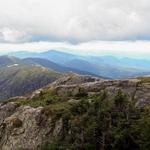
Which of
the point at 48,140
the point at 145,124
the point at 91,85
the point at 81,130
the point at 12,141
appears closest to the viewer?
the point at 145,124

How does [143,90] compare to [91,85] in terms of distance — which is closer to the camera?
[143,90]

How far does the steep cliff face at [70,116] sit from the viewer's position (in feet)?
257

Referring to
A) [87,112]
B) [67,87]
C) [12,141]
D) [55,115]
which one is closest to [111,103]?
[87,112]

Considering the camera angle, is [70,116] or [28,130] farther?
[28,130]

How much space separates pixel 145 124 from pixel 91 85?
45.4m

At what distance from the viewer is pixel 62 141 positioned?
84562 mm

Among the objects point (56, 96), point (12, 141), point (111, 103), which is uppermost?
point (111, 103)

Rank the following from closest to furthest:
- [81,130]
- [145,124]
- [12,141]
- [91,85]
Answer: [145,124]
[81,130]
[12,141]
[91,85]

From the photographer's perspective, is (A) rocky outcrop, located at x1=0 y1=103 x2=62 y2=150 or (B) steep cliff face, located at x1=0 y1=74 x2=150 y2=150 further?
(A) rocky outcrop, located at x1=0 y1=103 x2=62 y2=150

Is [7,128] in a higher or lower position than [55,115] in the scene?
lower

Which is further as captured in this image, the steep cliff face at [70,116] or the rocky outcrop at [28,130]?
the rocky outcrop at [28,130]

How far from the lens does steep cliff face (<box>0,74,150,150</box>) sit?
78.4 meters

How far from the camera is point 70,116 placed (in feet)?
289

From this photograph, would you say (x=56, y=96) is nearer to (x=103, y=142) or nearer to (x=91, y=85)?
(x=91, y=85)
